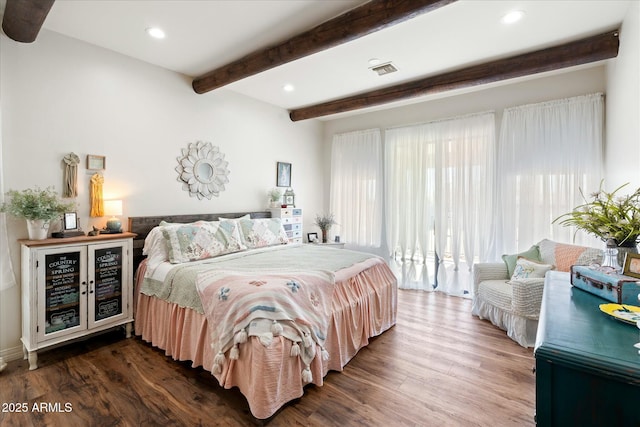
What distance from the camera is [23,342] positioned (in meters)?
2.42

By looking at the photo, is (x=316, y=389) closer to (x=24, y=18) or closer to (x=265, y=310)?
(x=265, y=310)

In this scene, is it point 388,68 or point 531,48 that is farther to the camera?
point 388,68

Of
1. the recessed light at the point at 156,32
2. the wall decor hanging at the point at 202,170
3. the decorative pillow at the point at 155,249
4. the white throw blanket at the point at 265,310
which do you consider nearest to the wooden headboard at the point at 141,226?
the decorative pillow at the point at 155,249

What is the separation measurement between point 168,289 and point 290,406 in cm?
142

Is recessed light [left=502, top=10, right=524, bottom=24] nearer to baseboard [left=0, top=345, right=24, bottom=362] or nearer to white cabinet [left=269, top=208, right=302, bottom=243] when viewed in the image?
white cabinet [left=269, top=208, right=302, bottom=243]

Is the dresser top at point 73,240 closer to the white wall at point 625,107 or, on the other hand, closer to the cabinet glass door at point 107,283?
the cabinet glass door at point 107,283

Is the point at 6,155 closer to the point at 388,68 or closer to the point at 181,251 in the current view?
the point at 181,251

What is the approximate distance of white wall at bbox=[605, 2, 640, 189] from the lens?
2.09m

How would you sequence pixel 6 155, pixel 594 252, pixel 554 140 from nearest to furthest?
pixel 6 155, pixel 594 252, pixel 554 140

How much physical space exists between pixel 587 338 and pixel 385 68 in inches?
122

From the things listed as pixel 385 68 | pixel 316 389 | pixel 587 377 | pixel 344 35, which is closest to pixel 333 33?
pixel 344 35

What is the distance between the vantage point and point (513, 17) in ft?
7.71

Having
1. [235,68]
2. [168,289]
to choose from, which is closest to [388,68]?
[235,68]

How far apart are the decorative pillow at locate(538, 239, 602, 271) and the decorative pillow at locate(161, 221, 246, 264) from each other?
339 centimetres
